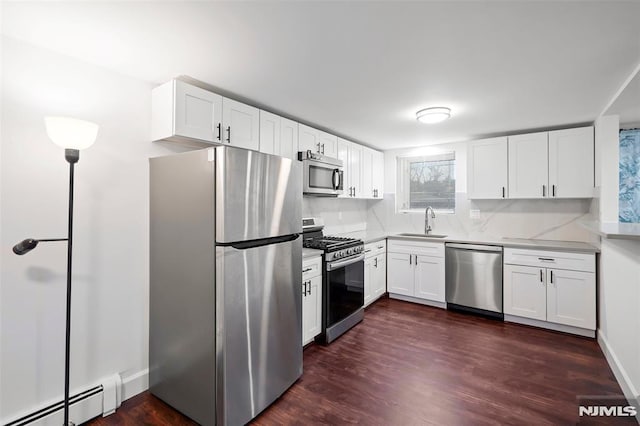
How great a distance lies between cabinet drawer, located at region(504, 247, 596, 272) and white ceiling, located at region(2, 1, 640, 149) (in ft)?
5.06

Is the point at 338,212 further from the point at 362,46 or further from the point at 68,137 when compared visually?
the point at 68,137

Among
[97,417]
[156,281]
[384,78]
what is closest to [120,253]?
[156,281]

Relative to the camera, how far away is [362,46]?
5.73ft

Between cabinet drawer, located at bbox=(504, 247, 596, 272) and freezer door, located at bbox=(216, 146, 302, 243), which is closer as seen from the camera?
freezer door, located at bbox=(216, 146, 302, 243)

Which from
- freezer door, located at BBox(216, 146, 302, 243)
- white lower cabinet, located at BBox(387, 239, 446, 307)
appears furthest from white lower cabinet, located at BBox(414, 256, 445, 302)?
freezer door, located at BBox(216, 146, 302, 243)

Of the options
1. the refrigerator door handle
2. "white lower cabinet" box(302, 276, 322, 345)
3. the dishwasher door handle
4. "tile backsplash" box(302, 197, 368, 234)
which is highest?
"tile backsplash" box(302, 197, 368, 234)

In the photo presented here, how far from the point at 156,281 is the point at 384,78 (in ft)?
7.53

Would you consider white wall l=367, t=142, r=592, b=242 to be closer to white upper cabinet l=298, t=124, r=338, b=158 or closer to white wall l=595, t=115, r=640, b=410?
white wall l=595, t=115, r=640, b=410

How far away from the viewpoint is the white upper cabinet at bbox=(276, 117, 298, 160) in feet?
9.74

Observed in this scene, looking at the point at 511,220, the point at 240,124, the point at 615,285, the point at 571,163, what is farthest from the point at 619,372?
the point at 240,124

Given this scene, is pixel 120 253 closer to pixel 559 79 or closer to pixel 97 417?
pixel 97 417

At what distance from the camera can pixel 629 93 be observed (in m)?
2.39

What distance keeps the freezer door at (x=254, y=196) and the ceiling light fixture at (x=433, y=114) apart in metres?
1.49

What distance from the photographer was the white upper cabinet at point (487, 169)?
378 cm
